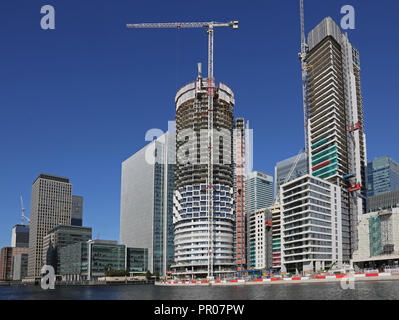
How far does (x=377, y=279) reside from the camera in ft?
417
